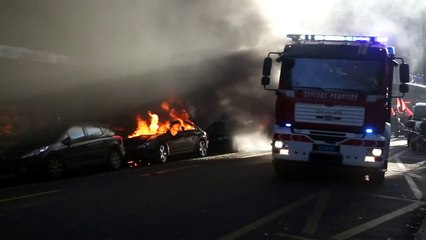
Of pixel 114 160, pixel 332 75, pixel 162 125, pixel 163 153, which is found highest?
pixel 332 75

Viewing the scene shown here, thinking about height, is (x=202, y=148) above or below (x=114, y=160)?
below

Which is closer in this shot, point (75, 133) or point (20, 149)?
point (20, 149)

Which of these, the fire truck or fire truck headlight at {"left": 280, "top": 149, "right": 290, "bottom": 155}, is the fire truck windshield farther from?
fire truck headlight at {"left": 280, "top": 149, "right": 290, "bottom": 155}

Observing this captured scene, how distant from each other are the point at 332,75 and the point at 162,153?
245 inches

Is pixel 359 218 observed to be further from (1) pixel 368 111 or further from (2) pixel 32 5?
(2) pixel 32 5

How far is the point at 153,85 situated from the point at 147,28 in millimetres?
2688

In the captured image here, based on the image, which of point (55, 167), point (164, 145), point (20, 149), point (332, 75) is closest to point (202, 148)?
point (164, 145)

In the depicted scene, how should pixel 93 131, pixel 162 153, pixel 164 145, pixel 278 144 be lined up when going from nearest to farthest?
pixel 278 144 → pixel 93 131 → pixel 162 153 → pixel 164 145

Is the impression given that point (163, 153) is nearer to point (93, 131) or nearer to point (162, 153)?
point (162, 153)

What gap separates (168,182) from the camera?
9.13 metres

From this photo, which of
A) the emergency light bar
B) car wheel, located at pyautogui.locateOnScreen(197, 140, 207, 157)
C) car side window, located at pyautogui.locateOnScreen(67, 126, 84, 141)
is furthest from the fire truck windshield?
car wheel, located at pyautogui.locateOnScreen(197, 140, 207, 157)

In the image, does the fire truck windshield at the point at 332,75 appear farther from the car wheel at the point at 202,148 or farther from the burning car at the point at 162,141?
the car wheel at the point at 202,148

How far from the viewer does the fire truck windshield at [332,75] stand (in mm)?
9188

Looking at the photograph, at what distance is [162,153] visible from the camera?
14.0 meters
